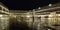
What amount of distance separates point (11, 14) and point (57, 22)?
1227mm

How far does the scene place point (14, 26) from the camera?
2072 millimetres

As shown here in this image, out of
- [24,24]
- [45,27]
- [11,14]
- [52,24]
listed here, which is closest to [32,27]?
[24,24]

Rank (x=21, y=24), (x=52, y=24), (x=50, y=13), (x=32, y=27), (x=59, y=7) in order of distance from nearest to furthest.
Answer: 1. (x=59, y=7)
2. (x=52, y=24)
3. (x=50, y=13)
4. (x=32, y=27)
5. (x=21, y=24)

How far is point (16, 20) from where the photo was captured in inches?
80.4

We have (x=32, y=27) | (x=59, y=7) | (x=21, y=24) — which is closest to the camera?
(x=59, y=7)

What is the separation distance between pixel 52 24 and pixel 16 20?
103cm

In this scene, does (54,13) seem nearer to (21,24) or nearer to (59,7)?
(59,7)

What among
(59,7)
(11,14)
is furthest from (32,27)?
A: (59,7)

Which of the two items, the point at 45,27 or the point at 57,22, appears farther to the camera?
the point at 45,27

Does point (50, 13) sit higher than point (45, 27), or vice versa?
point (50, 13)

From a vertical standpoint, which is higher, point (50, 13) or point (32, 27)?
point (50, 13)

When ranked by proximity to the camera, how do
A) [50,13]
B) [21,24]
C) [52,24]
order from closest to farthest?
1. [52,24]
2. [50,13]
3. [21,24]

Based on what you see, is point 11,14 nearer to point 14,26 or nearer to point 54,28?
point 14,26

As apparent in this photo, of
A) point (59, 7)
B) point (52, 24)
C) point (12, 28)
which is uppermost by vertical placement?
point (59, 7)
